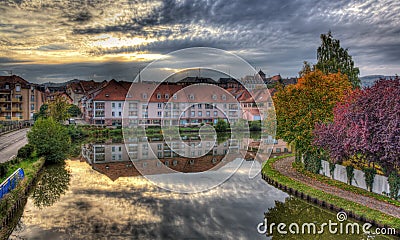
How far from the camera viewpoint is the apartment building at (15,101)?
6969 cm

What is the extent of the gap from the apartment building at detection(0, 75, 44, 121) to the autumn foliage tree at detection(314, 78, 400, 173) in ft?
228

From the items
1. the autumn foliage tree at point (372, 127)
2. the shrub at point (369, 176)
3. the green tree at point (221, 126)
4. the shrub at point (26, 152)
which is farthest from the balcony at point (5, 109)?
the shrub at point (369, 176)

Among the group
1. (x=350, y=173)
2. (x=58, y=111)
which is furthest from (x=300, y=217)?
(x=58, y=111)

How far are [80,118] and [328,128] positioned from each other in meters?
72.8

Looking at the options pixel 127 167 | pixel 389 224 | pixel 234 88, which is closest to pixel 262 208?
pixel 389 224

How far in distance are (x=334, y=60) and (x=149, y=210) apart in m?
35.9

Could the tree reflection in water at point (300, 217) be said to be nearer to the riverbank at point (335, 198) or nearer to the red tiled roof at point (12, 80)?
the riverbank at point (335, 198)

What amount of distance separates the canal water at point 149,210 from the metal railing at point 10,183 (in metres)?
1.25

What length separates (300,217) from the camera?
54.3ft

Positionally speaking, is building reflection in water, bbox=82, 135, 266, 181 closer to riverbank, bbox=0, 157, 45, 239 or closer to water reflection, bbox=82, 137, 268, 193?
water reflection, bbox=82, 137, 268, 193

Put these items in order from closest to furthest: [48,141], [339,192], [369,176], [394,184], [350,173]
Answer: [394,184] < [369,176] < [339,192] < [350,173] < [48,141]

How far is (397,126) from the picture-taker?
1553 centimetres

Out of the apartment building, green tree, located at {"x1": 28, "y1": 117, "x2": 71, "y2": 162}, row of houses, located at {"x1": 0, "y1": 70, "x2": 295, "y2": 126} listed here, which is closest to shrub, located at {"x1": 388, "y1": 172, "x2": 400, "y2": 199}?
green tree, located at {"x1": 28, "y1": 117, "x2": 71, "y2": 162}

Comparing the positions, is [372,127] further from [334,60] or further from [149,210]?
[334,60]
